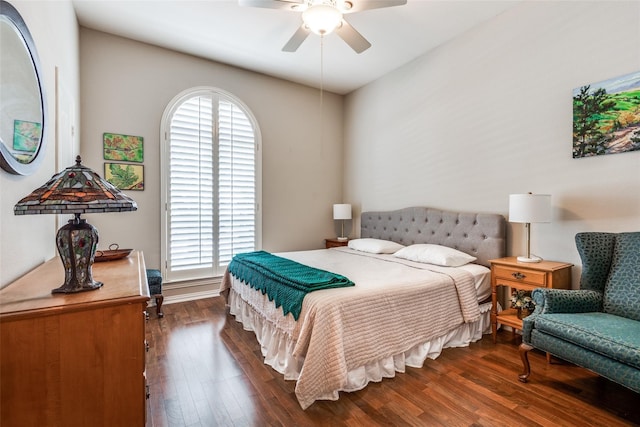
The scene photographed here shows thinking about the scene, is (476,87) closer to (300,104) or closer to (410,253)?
(410,253)

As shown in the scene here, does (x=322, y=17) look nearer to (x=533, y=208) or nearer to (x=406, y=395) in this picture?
(x=533, y=208)

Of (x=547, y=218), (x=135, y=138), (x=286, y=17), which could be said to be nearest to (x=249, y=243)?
(x=135, y=138)

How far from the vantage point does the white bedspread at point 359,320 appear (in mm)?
1826

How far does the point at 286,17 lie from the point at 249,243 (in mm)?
2828

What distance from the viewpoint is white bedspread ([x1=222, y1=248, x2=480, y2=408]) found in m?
1.83

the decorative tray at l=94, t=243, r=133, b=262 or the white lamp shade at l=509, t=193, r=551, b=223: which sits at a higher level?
the white lamp shade at l=509, t=193, r=551, b=223

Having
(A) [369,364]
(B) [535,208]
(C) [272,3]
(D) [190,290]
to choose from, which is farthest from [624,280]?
(D) [190,290]

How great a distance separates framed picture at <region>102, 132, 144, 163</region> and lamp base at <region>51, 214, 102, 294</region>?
2.65 m

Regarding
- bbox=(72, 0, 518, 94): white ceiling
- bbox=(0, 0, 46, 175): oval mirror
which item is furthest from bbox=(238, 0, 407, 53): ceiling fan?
bbox=(0, 0, 46, 175): oval mirror

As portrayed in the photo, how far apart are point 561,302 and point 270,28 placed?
359 centimetres

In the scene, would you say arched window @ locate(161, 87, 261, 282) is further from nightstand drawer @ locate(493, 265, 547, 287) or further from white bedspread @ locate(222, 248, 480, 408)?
nightstand drawer @ locate(493, 265, 547, 287)

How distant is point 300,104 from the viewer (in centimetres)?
477

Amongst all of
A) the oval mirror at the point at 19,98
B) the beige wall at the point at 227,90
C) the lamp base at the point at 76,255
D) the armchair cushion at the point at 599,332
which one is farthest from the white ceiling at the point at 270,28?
the armchair cushion at the point at 599,332

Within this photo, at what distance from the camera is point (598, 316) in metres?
1.96
